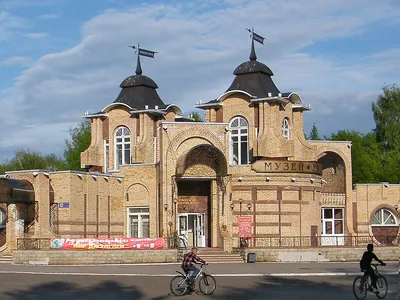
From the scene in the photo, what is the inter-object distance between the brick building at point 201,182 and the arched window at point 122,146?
0.27 feet

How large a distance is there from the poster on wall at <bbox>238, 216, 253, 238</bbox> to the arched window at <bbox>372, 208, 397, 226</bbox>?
1443cm

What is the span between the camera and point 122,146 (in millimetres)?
56562

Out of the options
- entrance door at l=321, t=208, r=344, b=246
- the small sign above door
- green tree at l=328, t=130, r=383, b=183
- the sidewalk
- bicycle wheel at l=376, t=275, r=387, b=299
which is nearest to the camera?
bicycle wheel at l=376, t=275, r=387, b=299

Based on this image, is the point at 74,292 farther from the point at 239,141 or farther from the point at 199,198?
the point at 239,141

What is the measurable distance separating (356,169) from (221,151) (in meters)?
31.8

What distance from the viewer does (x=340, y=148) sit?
57.8 meters

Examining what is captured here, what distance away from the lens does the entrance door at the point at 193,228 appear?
164 feet

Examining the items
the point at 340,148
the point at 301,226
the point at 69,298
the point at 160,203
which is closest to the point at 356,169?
the point at 340,148

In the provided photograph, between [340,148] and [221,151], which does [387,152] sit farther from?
[221,151]

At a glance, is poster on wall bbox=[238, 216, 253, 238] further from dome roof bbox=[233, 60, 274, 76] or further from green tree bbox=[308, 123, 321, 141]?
green tree bbox=[308, 123, 321, 141]

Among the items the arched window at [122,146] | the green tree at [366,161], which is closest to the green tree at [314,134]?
the green tree at [366,161]

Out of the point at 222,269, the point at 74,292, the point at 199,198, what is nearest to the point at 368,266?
the point at 74,292

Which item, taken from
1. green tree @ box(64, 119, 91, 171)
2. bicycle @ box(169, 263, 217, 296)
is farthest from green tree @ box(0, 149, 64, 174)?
bicycle @ box(169, 263, 217, 296)

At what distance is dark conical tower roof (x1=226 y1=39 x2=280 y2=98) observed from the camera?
52.4m
